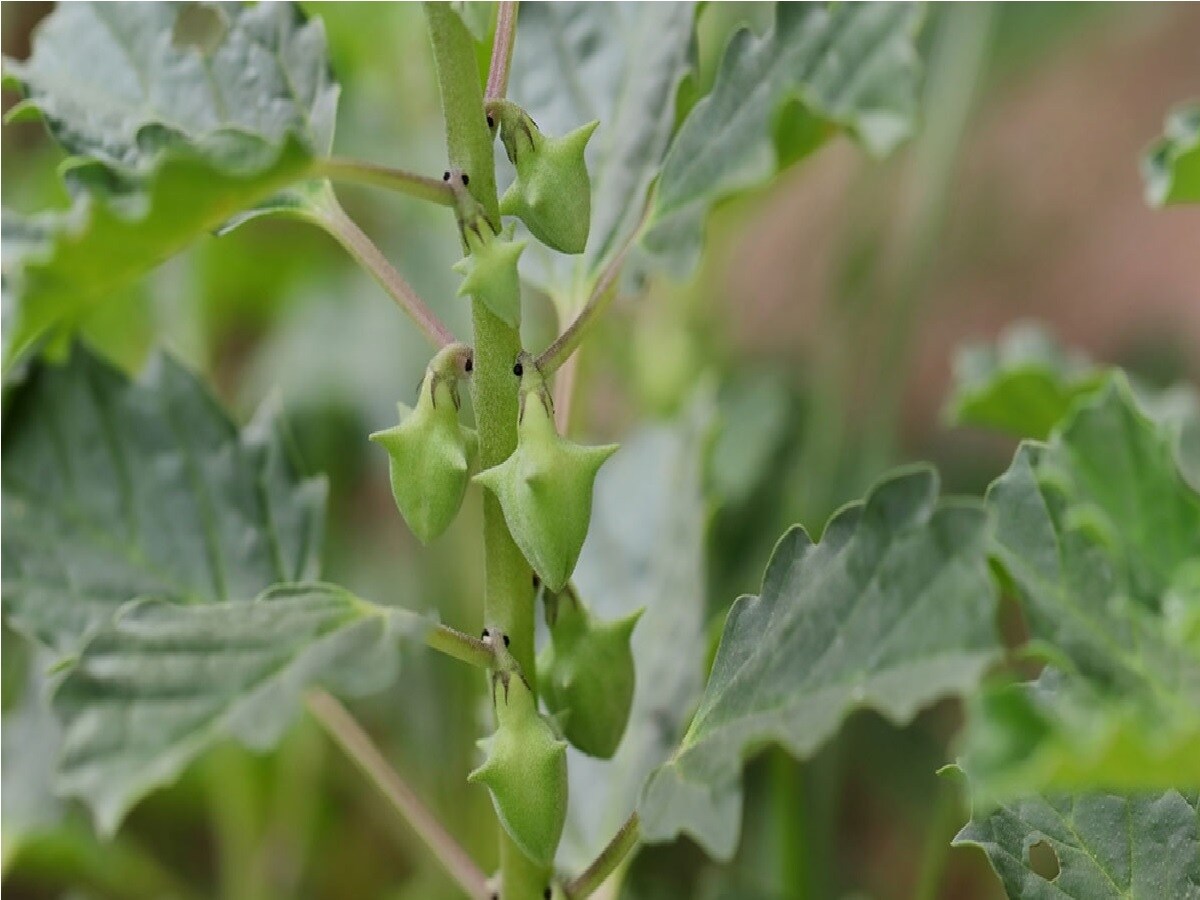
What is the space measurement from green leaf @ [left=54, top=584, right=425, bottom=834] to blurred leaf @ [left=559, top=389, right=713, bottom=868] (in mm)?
150

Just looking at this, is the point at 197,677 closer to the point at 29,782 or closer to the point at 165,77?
the point at 165,77

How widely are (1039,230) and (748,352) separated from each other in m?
0.36

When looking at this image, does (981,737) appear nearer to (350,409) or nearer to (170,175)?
(170,175)

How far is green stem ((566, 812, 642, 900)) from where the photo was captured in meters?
A: 0.40

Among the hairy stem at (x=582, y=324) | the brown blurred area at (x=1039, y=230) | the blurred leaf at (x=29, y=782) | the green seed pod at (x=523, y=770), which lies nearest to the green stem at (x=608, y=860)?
the green seed pod at (x=523, y=770)

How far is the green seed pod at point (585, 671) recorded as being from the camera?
42cm

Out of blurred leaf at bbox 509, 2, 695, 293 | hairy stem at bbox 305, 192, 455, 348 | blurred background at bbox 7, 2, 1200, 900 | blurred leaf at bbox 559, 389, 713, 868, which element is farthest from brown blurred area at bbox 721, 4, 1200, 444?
hairy stem at bbox 305, 192, 455, 348

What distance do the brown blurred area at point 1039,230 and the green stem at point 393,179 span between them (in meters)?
0.89

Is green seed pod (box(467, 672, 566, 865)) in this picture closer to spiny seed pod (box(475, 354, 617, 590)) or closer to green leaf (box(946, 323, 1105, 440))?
spiny seed pod (box(475, 354, 617, 590))

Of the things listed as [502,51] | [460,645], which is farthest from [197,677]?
[502,51]

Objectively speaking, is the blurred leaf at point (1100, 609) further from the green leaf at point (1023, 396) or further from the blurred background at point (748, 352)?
the blurred background at point (748, 352)

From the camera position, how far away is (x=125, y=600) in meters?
0.54

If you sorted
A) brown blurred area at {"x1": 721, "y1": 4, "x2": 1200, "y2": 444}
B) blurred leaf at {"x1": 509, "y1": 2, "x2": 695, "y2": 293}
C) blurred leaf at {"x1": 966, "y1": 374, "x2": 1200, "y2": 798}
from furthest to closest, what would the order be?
1. brown blurred area at {"x1": 721, "y1": 4, "x2": 1200, "y2": 444}
2. blurred leaf at {"x1": 509, "y1": 2, "x2": 695, "y2": 293}
3. blurred leaf at {"x1": 966, "y1": 374, "x2": 1200, "y2": 798}

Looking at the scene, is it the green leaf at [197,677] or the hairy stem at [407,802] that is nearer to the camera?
the green leaf at [197,677]
